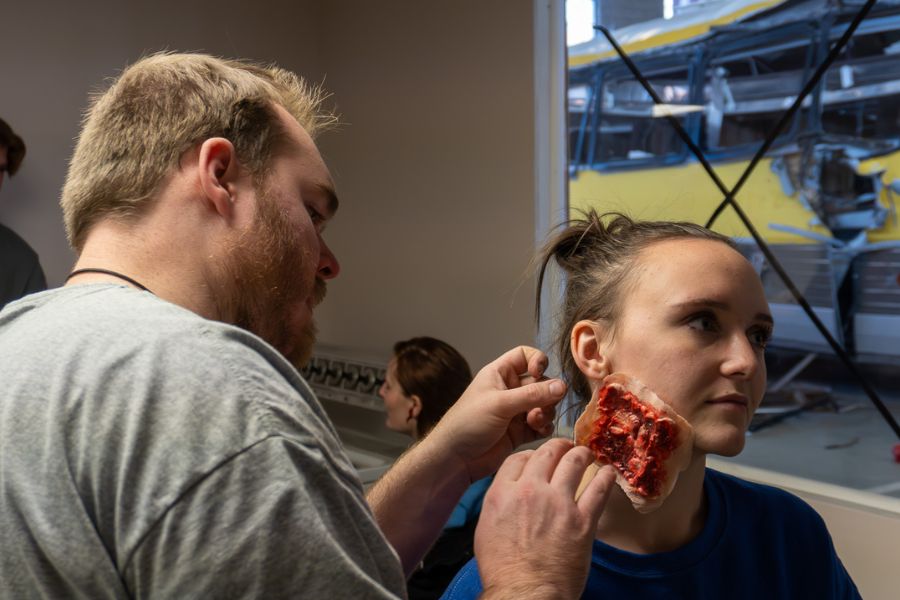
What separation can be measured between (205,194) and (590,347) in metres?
0.64

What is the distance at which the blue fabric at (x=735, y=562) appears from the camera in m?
1.18

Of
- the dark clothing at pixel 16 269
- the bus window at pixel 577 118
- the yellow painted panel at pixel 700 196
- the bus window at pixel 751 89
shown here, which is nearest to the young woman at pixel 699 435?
the yellow painted panel at pixel 700 196

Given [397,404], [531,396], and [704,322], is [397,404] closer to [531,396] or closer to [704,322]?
[531,396]

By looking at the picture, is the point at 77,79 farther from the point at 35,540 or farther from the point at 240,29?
the point at 35,540

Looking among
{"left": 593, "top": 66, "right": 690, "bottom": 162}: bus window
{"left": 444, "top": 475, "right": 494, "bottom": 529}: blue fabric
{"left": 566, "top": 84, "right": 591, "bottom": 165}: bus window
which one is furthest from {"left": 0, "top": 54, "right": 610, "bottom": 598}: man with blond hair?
{"left": 566, "top": 84, "right": 591, "bottom": 165}: bus window

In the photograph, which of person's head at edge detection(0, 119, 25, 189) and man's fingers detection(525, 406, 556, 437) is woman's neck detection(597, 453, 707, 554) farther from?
person's head at edge detection(0, 119, 25, 189)

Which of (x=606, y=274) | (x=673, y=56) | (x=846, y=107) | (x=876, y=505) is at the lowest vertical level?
(x=876, y=505)

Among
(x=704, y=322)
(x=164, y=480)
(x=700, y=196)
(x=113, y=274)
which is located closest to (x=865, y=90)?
(x=700, y=196)

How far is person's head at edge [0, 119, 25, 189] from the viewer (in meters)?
3.39

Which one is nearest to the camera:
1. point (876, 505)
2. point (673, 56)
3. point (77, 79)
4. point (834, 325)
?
point (876, 505)

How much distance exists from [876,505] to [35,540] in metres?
2.24

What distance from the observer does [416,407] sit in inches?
114

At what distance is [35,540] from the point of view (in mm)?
721

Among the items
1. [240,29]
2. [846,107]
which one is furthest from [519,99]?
[240,29]
